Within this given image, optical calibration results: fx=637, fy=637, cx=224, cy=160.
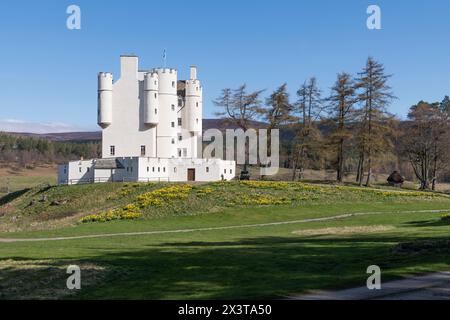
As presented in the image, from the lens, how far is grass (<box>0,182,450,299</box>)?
18.8m

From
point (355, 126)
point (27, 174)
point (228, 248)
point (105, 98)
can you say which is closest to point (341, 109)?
point (355, 126)

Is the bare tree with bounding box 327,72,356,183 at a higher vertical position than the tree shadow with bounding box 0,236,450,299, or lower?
higher

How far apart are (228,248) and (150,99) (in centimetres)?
4948

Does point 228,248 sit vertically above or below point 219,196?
below

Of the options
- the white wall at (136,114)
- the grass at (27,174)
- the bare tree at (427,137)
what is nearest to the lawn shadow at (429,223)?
the bare tree at (427,137)

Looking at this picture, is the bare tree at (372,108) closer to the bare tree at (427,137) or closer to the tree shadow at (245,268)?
the bare tree at (427,137)

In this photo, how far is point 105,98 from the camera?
250 feet

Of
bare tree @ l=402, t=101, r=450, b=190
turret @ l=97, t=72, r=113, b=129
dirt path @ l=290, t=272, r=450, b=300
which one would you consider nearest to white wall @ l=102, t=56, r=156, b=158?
turret @ l=97, t=72, r=113, b=129

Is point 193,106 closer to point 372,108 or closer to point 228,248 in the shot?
point 372,108

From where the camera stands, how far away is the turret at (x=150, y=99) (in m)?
75.4

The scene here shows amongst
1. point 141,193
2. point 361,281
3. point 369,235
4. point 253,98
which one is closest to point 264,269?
point 361,281

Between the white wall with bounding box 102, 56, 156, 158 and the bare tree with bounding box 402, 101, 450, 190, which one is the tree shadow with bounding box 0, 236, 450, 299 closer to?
the white wall with bounding box 102, 56, 156, 158

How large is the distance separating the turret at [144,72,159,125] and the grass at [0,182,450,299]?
54.9 ft

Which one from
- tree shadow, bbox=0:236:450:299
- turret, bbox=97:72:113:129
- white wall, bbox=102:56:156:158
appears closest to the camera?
tree shadow, bbox=0:236:450:299
